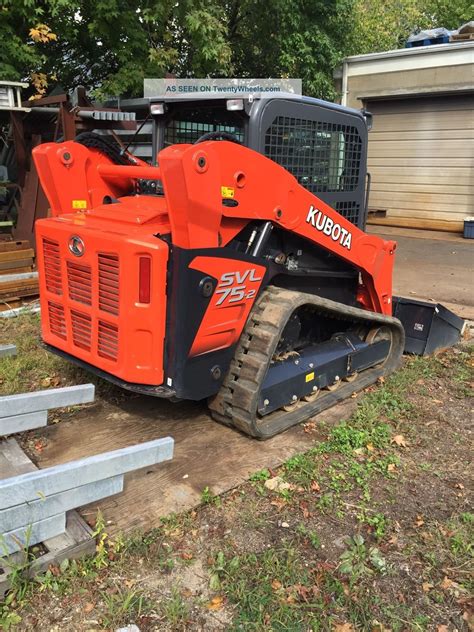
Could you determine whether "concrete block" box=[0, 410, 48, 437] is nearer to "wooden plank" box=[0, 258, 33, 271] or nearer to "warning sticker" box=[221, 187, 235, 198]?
"warning sticker" box=[221, 187, 235, 198]

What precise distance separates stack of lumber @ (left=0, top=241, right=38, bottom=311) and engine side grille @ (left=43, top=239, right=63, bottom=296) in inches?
126

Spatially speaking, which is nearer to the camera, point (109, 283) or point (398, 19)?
point (109, 283)

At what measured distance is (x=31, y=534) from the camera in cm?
244

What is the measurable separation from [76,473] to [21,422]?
1.00 metres

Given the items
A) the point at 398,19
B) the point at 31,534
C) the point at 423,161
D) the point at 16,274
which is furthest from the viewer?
the point at 398,19

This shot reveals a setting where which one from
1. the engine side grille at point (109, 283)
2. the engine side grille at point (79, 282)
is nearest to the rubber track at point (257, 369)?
the engine side grille at point (109, 283)

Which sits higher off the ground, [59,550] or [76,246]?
[76,246]

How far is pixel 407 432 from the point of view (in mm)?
3918

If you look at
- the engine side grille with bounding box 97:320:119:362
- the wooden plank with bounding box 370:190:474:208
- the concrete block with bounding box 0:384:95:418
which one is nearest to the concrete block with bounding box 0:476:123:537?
the engine side grille with bounding box 97:320:119:362

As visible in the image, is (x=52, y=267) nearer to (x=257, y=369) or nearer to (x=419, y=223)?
(x=257, y=369)

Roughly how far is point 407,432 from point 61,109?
19.5 feet

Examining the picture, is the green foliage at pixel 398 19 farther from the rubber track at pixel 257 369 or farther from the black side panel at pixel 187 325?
the black side panel at pixel 187 325

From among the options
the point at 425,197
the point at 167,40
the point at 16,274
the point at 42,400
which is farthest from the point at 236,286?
the point at 425,197

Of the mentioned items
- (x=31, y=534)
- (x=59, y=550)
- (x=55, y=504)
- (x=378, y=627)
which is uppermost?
(x=55, y=504)
